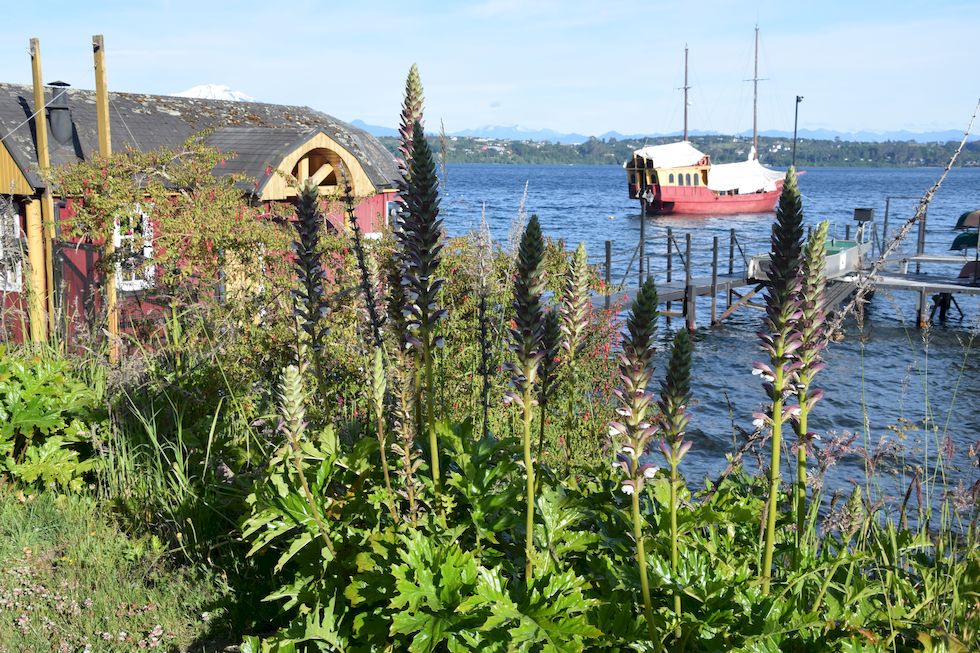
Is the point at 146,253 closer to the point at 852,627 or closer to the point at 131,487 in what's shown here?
the point at 131,487

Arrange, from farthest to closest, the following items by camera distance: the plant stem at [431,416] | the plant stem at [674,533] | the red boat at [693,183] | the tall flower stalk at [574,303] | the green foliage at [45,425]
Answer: the red boat at [693,183] < the green foliage at [45,425] < the plant stem at [431,416] < the tall flower stalk at [574,303] < the plant stem at [674,533]

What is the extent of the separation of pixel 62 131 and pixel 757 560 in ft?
54.1

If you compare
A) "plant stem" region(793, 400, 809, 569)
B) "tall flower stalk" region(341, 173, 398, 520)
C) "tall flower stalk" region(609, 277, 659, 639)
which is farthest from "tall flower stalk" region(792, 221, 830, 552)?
"tall flower stalk" region(341, 173, 398, 520)

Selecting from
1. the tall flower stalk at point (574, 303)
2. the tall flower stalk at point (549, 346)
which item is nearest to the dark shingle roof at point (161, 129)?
the tall flower stalk at point (549, 346)

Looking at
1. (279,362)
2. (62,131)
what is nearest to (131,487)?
(279,362)

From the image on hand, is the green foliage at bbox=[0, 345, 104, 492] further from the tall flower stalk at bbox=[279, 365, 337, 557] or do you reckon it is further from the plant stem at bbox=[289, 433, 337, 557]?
the tall flower stalk at bbox=[279, 365, 337, 557]

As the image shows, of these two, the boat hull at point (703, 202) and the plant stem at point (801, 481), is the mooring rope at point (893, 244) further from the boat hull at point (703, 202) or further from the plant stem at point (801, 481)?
the boat hull at point (703, 202)

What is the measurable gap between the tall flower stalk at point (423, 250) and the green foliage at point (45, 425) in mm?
3356

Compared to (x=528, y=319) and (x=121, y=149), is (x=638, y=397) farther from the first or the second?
(x=121, y=149)

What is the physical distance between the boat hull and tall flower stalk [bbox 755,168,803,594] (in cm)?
7405

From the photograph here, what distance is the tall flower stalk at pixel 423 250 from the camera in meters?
3.35

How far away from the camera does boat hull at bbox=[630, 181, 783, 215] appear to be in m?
75.5

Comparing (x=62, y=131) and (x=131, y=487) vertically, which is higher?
(x=62, y=131)

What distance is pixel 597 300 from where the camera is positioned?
811 inches
